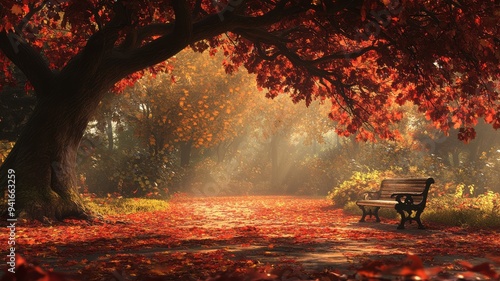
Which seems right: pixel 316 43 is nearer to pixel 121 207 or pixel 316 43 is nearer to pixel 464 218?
pixel 464 218

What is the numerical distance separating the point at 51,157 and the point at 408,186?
8.99m

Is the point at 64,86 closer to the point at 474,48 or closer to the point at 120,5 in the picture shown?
the point at 120,5

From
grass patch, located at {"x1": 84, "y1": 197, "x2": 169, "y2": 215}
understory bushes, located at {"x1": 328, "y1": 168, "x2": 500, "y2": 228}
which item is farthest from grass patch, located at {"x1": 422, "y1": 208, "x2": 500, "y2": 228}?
grass patch, located at {"x1": 84, "y1": 197, "x2": 169, "y2": 215}

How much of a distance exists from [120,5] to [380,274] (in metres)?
10.6

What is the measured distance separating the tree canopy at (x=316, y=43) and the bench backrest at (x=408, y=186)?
5.35 feet

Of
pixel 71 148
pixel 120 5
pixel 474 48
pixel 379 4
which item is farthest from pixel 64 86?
pixel 474 48

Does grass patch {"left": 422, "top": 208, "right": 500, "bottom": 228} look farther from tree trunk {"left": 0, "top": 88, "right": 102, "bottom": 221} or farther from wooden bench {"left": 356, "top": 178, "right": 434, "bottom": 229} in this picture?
tree trunk {"left": 0, "top": 88, "right": 102, "bottom": 221}

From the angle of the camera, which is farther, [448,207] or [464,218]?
[448,207]

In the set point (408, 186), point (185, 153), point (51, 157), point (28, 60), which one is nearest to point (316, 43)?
point (408, 186)

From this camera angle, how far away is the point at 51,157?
12398mm

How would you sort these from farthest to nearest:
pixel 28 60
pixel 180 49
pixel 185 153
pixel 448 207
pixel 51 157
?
1. pixel 185 153
2. pixel 448 207
3. pixel 28 60
4. pixel 51 157
5. pixel 180 49

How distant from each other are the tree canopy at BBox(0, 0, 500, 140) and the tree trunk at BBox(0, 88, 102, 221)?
0.66m

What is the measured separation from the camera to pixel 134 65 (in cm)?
1258

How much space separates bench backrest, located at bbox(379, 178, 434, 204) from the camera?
13.0 meters
